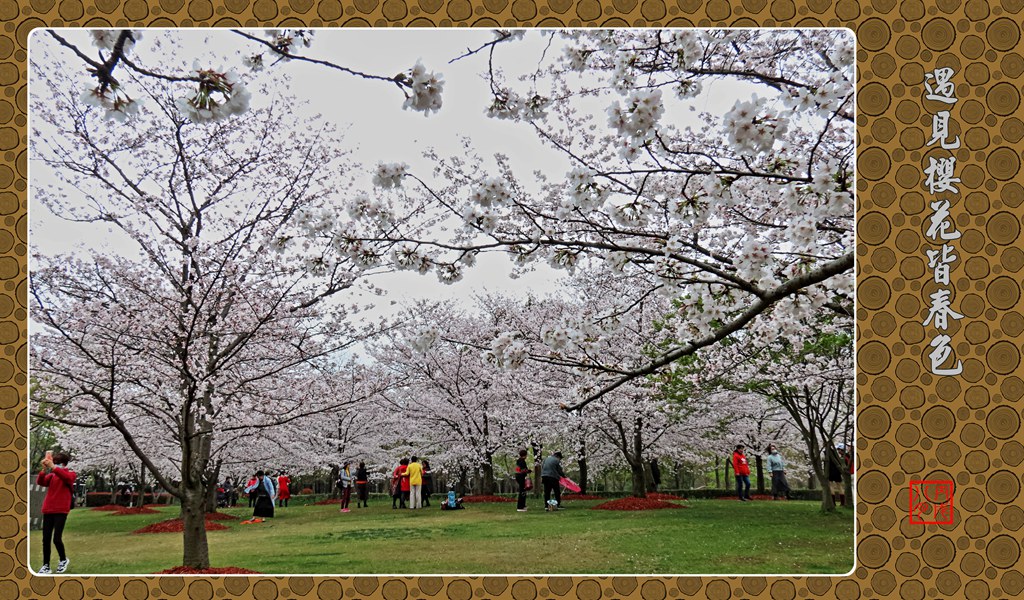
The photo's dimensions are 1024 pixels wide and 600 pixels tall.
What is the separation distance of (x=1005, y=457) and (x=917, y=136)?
131 cm

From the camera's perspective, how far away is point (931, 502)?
93.7 inches

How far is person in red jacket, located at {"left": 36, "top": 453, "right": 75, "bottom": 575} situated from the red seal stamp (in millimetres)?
4083

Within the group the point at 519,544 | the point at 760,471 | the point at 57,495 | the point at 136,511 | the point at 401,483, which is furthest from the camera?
the point at 760,471

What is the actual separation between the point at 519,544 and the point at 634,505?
371 cm

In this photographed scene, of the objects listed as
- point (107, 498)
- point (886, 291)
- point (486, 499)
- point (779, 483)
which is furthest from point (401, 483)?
point (107, 498)

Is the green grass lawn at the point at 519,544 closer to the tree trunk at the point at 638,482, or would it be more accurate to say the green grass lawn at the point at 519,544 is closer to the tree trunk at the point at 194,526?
the tree trunk at the point at 194,526

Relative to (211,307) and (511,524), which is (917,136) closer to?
(211,307)

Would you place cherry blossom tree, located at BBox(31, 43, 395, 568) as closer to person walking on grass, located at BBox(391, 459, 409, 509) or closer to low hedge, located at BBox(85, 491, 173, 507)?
person walking on grass, located at BBox(391, 459, 409, 509)

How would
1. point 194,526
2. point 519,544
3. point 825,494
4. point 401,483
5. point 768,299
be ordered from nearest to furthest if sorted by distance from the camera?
1. point 768,299
2. point 194,526
3. point 519,544
4. point 825,494
5. point 401,483

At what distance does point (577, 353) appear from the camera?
2.85m

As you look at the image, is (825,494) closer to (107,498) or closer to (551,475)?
(551,475)

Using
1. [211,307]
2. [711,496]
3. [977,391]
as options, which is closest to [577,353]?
[977,391]

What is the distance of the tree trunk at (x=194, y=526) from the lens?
3619 mm

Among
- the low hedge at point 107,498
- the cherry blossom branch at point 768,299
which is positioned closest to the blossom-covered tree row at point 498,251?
the cherry blossom branch at point 768,299
